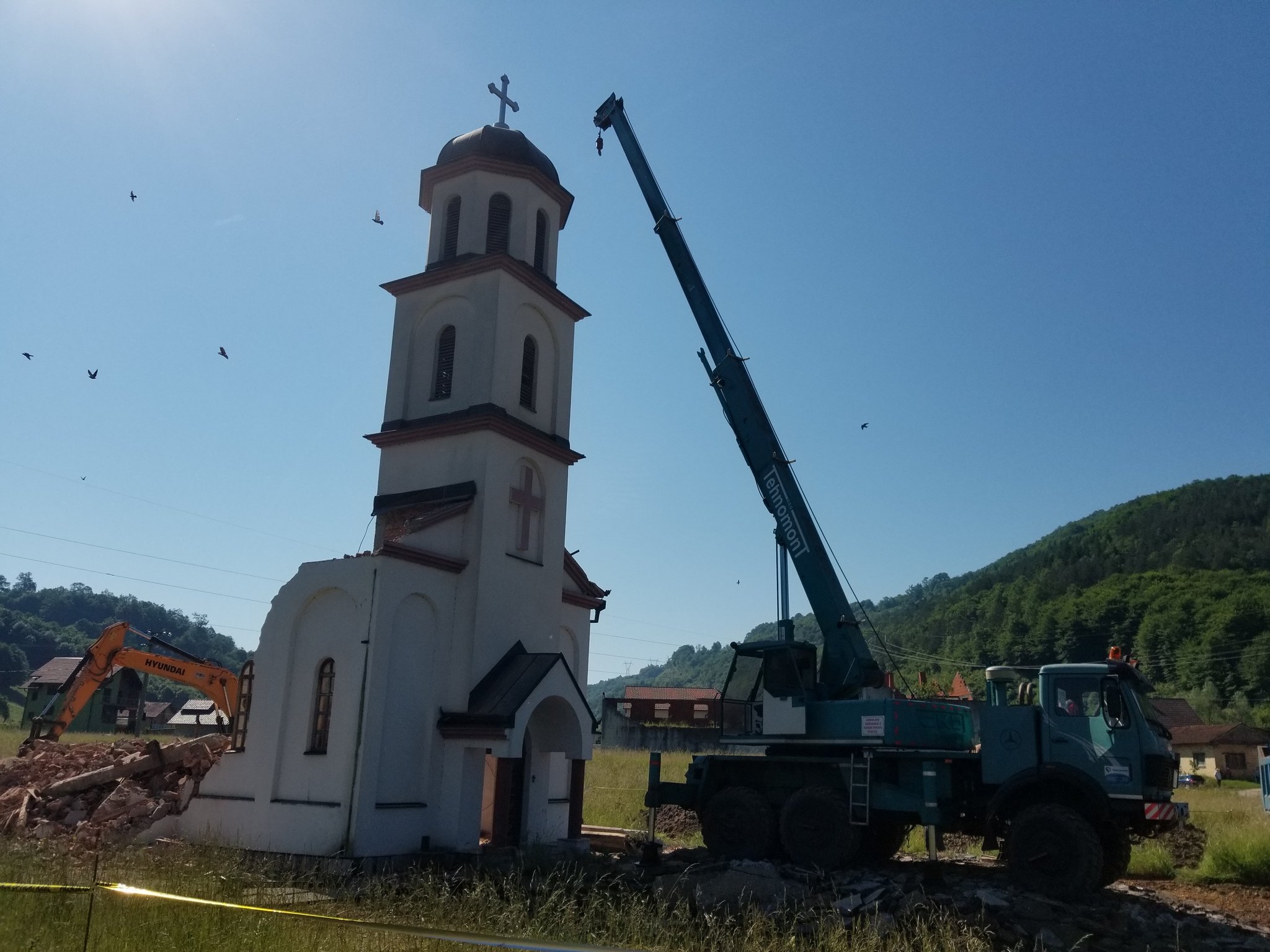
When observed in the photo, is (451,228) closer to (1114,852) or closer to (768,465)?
(768,465)

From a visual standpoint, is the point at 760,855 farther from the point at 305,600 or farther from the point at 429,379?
the point at 429,379

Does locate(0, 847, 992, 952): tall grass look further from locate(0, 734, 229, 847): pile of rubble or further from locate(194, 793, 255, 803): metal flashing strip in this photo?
locate(0, 734, 229, 847): pile of rubble

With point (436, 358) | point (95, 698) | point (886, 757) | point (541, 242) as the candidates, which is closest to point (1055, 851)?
point (886, 757)

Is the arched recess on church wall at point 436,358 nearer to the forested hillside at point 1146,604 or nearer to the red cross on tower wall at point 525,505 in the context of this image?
the red cross on tower wall at point 525,505

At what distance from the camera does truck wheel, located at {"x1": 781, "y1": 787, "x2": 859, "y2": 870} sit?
15.3m

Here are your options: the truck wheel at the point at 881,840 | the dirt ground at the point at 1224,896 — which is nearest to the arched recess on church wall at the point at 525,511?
the truck wheel at the point at 881,840

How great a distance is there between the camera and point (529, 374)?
1969cm

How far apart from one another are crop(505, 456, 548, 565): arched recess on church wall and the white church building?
0.16ft

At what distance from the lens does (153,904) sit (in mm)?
7742

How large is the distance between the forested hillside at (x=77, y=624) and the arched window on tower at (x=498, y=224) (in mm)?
106852

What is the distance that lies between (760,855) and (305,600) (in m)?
8.86

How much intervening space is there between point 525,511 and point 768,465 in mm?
4852

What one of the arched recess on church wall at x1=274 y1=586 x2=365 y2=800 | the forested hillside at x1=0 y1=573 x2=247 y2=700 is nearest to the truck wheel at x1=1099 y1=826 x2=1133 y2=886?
the arched recess on church wall at x1=274 y1=586 x2=365 y2=800

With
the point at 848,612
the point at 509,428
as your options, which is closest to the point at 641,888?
the point at 848,612
